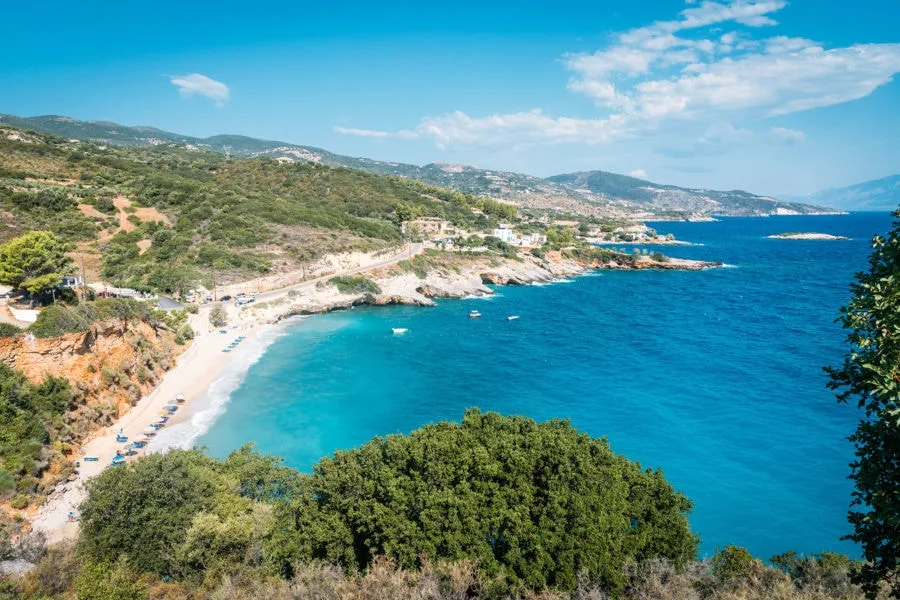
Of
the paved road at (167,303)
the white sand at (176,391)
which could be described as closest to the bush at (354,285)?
the white sand at (176,391)

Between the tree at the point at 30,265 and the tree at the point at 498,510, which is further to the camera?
the tree at the point at 30,265

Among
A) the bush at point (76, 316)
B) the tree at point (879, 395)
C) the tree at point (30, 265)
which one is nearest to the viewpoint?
the tree at point (879, 395)

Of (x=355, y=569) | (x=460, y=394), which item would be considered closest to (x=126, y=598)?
(x=355, y=569)

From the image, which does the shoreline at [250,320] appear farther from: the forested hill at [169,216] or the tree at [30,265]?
the tree at [30,265]

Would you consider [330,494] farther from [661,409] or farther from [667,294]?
[667,294]

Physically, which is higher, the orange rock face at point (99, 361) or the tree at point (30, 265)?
the tree at point (30, 265)

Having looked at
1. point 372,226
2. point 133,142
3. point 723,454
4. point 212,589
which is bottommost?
point 723,454
